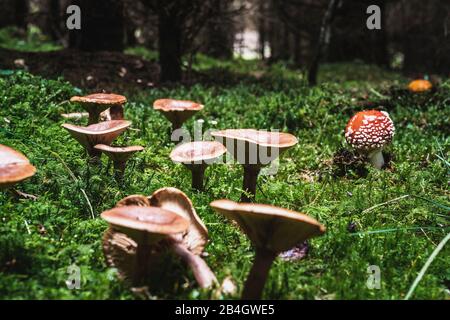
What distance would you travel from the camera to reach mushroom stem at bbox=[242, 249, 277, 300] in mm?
2434

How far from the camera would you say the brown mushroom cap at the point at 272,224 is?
214 centimetres

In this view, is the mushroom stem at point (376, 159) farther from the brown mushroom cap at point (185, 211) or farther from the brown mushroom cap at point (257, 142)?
the brown mushroom cap at point (185, 211)

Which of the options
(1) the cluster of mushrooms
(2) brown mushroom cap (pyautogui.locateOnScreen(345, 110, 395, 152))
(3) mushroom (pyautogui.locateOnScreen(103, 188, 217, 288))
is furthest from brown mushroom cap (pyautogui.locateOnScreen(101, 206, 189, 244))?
(2) brown mushroom cap (pyautogui.locateOnScreen(345, 110, 395, 152))

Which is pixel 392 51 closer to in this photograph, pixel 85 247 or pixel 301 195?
pixel 301 195

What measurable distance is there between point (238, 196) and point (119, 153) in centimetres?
112

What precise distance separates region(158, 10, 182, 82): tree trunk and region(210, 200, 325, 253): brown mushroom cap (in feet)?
21.5

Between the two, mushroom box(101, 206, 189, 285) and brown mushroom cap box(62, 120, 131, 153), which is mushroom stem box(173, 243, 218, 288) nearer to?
mushroom box(101, 206, 189, 285)

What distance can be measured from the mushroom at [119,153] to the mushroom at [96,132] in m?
0.10

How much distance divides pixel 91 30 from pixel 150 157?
20.1 feet

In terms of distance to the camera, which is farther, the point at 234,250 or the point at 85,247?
the point at 234,250

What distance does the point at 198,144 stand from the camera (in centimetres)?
341

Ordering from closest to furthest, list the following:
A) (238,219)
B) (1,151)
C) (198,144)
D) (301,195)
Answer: (238,219) < (1,151) < (198,144) < (301,195)

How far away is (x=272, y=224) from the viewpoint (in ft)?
7.43

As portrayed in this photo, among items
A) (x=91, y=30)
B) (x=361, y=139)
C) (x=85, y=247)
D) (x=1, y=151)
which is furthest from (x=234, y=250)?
(x=91, y=30)
